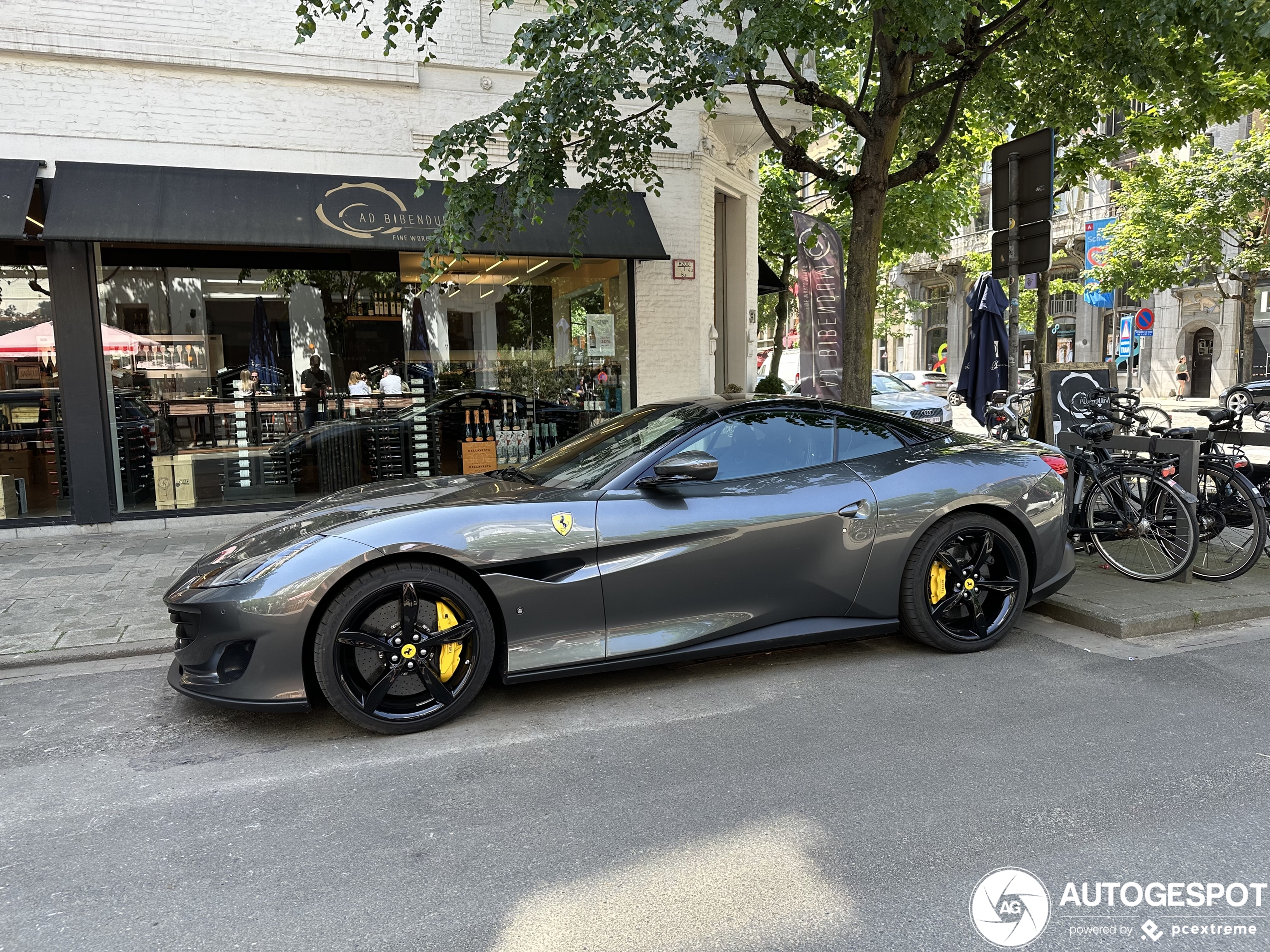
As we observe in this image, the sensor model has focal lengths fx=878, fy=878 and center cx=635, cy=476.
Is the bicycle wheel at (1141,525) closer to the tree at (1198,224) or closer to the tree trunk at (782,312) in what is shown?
the tree trunk at (782,312)

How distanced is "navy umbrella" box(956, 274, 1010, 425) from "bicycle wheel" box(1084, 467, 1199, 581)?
10.4 feet

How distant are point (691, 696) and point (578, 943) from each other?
1.86 m

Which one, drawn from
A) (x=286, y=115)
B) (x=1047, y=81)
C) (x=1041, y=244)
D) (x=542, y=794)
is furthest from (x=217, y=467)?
(x=1047, y=81)

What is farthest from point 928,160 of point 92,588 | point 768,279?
point 768,279

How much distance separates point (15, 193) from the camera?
7.75 metres

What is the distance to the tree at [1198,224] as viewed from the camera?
72.0 feet

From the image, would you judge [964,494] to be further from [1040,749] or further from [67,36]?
[67,36]

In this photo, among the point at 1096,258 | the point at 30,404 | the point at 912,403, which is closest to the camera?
the point at 30,404

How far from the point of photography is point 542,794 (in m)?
3.23

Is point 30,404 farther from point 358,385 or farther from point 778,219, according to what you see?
point 778,219

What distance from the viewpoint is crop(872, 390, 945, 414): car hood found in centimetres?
1895

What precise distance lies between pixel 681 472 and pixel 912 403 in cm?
1666

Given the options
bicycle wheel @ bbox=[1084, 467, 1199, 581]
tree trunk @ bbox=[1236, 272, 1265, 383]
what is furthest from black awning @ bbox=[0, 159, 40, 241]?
tree trunk @ bbox=[1236, 272, 1265, 383]

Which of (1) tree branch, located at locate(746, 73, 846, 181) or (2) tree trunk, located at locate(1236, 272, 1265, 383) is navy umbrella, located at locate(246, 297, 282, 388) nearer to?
(1) tree branch, located at locate(746, 73, 846, 181)
